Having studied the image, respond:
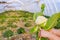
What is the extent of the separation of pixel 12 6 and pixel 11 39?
0.30m

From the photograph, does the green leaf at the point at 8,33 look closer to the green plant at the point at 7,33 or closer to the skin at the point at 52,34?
the green plant at the point at 7,33

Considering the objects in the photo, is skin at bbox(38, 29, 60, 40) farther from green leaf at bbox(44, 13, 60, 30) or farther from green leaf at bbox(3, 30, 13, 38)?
green leaf at bbox(3, 30, 13, 38)

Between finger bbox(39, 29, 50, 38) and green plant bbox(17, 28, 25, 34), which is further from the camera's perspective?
green plant bbox(17, 28, 25, 34)

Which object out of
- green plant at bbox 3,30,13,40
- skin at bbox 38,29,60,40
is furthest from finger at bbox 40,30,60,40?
green plant at bbox 3,30,13,40

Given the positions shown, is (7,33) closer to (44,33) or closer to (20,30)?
(20,30)

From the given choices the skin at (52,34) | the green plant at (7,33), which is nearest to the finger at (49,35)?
the skin at (52,34)

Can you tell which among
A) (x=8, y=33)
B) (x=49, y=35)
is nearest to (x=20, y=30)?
(x=8, y=33)

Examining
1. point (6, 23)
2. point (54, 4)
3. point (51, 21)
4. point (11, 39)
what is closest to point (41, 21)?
point (51, 21)

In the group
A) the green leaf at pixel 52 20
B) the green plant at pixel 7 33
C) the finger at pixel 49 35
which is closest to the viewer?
the green leaf at pixel 52 20

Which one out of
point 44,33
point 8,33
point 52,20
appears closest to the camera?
point 52,20

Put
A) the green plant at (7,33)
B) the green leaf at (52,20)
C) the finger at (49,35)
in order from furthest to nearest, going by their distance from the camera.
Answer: the green plant at (7,33) → the finger at (49,35) → the green leaf at (52,20)

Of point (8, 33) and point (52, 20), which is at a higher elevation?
point (52, 20)

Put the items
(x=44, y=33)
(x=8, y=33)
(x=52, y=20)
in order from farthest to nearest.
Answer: (x=8, y=33)
(x=44, y=33)
(x=52, y=20)

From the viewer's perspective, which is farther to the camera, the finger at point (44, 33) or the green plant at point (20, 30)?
the green plant at point (20, 30)
